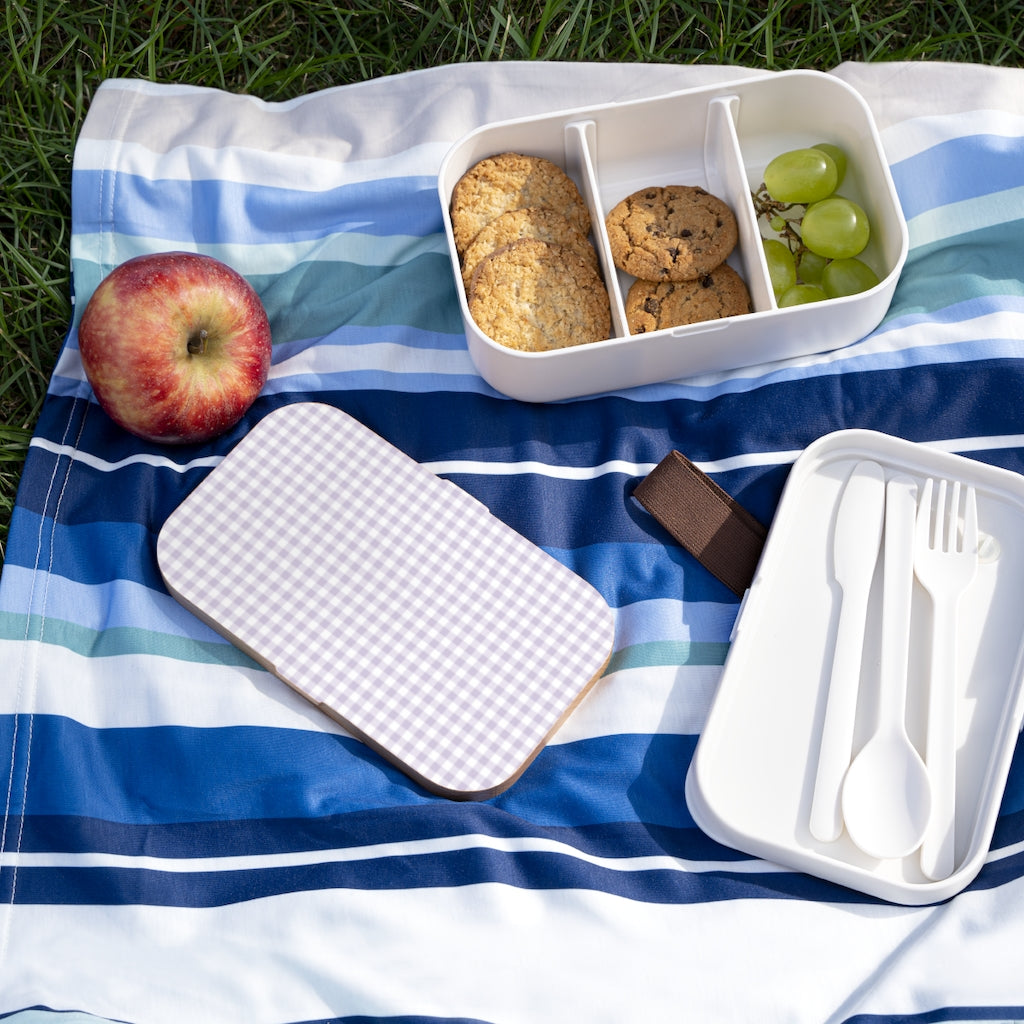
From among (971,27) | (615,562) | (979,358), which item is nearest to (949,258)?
(979,358)

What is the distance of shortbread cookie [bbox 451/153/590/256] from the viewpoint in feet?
3.53

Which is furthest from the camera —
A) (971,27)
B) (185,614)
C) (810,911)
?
(971,27)

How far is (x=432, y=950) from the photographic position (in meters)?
0.94

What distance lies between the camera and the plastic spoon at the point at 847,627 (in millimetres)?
933

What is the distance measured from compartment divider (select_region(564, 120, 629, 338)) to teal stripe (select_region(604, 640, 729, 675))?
29 centimetres

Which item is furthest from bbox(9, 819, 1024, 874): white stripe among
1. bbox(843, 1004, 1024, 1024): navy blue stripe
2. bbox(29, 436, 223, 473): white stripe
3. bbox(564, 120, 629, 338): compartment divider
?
bbox(564, 120, 629, 338): compartment divider

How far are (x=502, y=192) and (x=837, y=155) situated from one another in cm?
33

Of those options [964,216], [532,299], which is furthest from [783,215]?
[532,299]

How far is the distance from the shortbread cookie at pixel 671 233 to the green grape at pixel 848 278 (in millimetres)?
101

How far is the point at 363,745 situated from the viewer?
1004mm

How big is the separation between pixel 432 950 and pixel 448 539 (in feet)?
1.18

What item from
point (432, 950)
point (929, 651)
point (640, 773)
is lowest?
point (432, 950)

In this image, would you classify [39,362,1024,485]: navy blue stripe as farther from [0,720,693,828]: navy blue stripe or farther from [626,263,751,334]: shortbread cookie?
[0,720,693,828]: navy blue stripe

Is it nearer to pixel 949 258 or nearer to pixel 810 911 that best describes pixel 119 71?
pixel 949 258
